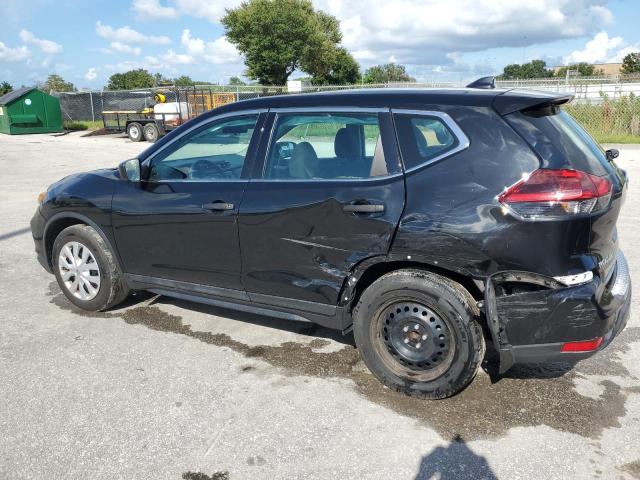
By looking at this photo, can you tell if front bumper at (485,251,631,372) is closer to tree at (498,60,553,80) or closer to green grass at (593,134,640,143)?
green grass at (593,134,640,143)

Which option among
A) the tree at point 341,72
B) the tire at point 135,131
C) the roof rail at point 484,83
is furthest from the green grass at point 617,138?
the tree at point 341,72

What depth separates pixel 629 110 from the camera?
18656 mm

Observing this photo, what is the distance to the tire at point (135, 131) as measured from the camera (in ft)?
82.1

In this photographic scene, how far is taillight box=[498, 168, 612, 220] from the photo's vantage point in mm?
2891

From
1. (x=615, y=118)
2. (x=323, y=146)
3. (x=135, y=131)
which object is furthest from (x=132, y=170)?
(x=135, y=131)

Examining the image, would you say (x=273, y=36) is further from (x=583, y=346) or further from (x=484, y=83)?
(x=583, y=346)

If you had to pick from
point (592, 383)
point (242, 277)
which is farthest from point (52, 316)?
point (592, 383)

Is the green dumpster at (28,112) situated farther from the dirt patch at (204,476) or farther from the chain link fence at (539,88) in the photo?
the dirt patch at (204,476)

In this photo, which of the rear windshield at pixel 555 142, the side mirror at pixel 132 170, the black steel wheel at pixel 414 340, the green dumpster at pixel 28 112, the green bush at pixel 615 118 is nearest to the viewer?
the rear windshield at pixel 555 142

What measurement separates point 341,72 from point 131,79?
1333 inches

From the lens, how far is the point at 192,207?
398 centimetres

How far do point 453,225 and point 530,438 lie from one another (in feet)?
3.86

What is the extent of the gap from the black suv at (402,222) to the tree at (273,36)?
185 feet

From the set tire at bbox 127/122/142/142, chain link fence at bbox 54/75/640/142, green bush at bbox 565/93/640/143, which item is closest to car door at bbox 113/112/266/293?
chain link fence at bbox 54/75/640/142
